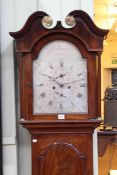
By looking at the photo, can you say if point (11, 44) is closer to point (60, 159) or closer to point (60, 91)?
point (60, 91)

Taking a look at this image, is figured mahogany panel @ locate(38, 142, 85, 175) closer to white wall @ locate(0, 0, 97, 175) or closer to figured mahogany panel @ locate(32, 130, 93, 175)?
figured mahogany panel @ locate(32, 130, 93, 175)

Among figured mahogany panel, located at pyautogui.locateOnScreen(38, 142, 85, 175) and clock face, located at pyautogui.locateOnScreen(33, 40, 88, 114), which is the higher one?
clock face, located at pyautogui.locateOnScreen(33, 40, 88, 114)

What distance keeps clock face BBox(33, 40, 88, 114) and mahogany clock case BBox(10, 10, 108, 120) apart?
0.04m

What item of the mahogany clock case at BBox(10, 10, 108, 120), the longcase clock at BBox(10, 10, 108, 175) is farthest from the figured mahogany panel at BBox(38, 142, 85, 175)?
the mahogany clock case at BBox(10, 10, 108, 120)

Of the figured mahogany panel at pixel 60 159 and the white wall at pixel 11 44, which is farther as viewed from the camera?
the white wall at pixel 11 44

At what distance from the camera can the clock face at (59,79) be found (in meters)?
2.06

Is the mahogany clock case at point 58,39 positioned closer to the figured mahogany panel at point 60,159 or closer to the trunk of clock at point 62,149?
the trunk of clock at point 62,149

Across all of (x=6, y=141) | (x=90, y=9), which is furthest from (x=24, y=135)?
(x=90, y=9)

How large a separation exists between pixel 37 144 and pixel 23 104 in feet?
0.89

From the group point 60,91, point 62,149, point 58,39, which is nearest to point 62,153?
Result: point 62,149

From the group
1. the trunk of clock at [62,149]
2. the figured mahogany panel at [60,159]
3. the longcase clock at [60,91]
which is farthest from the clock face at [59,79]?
the figured mahogany panel at [60,159]

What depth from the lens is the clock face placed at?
2061 millimetres

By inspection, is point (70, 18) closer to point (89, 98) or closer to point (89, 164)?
point (89, 98)

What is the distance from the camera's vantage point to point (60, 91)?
206cm
